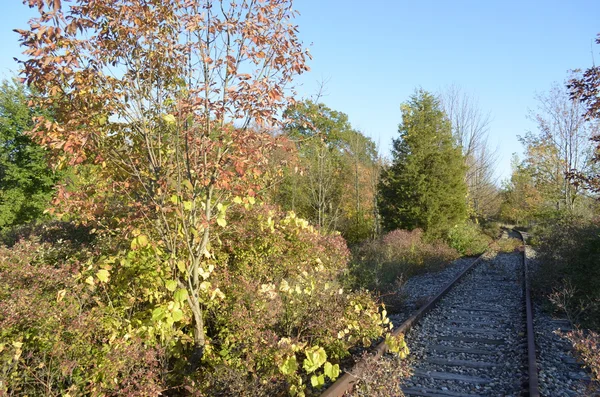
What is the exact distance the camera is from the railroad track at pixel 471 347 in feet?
14.8

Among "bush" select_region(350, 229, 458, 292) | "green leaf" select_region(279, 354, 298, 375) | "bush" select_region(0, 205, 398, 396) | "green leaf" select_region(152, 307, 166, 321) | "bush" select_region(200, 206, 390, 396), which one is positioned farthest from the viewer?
"bush" select_region(350, 229, 458, 292)

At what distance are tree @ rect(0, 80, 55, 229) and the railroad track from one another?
1905cm

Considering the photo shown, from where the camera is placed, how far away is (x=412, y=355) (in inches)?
218

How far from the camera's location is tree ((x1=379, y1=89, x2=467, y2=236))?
59.8 feet

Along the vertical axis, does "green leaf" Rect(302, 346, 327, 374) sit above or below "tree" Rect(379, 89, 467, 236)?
below

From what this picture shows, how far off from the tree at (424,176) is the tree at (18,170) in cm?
1654

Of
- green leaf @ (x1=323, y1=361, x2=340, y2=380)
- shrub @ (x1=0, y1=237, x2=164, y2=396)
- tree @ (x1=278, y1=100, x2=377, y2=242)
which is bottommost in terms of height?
green leaf @ (x1=323, y1=361, x2=340, y2=380)

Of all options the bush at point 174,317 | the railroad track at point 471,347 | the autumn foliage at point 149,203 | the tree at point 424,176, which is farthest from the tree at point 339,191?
the autumn foliage at point 149,203

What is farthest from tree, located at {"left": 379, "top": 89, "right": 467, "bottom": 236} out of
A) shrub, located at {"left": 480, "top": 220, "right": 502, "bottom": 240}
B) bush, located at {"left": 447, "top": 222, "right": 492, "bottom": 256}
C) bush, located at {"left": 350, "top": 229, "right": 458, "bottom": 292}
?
shrub, located at {"left": 480, "top": 220, "right": 502, "bottom": 240}

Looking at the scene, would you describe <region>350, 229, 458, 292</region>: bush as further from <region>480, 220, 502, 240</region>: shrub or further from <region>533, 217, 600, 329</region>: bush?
<region>480, 220, 502, 240</region>: shrub

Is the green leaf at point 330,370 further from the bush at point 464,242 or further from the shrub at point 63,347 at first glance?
the bush at point 464,242

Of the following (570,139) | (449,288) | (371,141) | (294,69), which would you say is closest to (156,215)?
(294,69)

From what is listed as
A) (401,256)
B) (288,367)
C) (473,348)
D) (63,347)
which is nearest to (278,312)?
(288,367)

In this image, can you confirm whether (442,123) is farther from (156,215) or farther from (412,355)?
(156,215)
